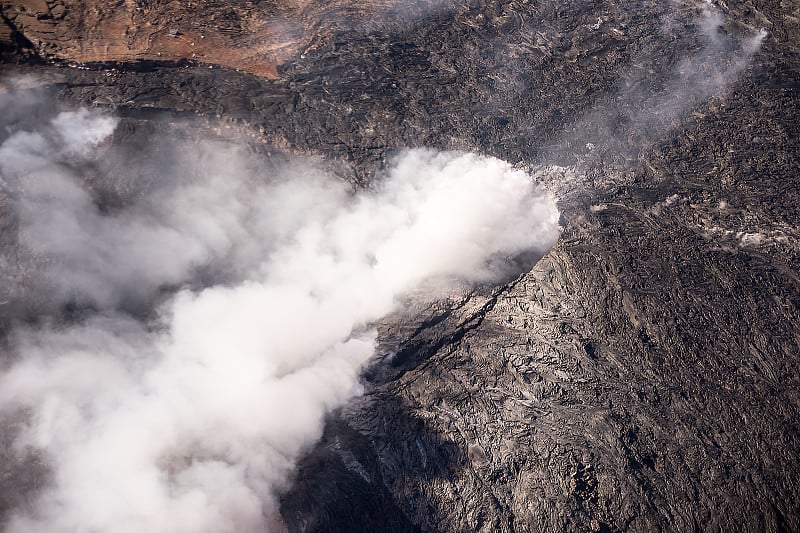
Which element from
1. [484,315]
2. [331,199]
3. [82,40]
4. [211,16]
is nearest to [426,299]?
[484,315]

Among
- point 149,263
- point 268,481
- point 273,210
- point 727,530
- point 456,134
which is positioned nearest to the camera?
point 727,530

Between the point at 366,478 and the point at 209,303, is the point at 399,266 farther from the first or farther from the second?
the point at 366,478

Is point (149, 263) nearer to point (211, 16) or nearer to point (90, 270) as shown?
point (90, 270)

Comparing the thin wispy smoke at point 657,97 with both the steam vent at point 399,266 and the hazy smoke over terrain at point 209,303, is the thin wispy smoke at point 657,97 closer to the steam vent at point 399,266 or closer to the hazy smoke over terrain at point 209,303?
the steam vent at point 399,266

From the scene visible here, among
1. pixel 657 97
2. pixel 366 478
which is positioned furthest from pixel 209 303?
pixel 657 97

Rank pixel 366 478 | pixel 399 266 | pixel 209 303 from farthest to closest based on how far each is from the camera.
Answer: pixel 399 266 → pixel 209 303 → pixel 366 478

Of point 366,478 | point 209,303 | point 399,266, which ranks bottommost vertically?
point 366,478
